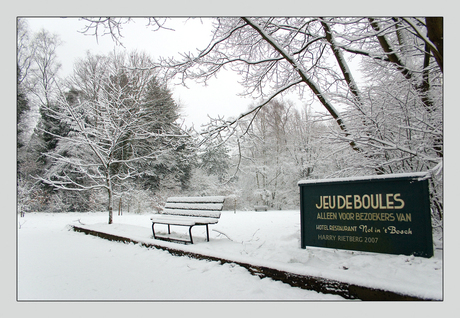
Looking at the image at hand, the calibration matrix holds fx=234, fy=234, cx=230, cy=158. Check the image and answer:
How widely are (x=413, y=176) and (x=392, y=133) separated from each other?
1057 mm

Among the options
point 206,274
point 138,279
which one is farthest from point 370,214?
point 138,279

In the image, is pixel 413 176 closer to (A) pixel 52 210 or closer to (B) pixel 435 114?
(B) pixel 435 114

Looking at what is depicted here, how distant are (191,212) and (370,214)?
3.14 m

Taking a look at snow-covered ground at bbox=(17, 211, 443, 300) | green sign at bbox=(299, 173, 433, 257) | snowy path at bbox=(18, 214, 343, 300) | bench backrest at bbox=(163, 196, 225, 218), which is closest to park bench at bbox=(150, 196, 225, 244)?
bench backrest at bbox=(163, 196, 225, 218)

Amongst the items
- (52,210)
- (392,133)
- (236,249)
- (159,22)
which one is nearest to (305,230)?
(236,249)

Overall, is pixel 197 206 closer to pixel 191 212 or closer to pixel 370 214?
pixel 191 212

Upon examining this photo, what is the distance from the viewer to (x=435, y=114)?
10.5 ft

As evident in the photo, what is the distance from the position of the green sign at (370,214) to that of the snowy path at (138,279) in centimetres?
107

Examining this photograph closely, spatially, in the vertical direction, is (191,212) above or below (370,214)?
below

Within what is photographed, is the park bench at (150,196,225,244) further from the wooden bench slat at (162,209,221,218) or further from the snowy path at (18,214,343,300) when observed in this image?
the snowy path at (18,214,343,300)

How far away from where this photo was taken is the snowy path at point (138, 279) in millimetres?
2395

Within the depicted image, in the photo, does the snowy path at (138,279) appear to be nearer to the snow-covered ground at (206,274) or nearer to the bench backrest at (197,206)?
the snow-covered ground at (206,274)

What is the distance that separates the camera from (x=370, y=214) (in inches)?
115

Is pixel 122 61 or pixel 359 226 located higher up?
pixel 122 61
